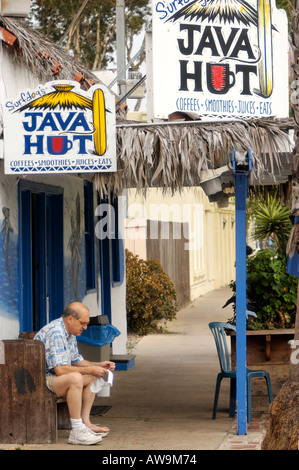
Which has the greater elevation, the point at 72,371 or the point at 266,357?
the point at 72,371

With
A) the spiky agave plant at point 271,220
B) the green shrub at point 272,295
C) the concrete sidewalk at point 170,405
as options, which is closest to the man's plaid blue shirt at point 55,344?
the concrete sidewalk at point 170,405

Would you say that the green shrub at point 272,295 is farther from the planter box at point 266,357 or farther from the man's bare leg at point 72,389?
the man's bare leg at point 72,389

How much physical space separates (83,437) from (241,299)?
189cm

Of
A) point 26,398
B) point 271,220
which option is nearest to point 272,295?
point 26,398

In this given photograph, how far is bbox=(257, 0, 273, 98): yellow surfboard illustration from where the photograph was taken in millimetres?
9141

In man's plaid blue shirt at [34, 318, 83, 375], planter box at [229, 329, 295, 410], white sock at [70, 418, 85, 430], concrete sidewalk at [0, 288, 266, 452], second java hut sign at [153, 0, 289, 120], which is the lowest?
concrete sidewalk at [0, 288, 266, 452]

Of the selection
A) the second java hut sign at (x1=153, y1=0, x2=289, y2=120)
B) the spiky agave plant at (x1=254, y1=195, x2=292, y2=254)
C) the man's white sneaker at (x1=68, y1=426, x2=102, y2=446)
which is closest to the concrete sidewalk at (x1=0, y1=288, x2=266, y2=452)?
the man's white sneaker at (x1=68, y1=426, x2=102, y2=446)

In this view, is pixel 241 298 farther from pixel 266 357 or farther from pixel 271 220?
pixel 271 220

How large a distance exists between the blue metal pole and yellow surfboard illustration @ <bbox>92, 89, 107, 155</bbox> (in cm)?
126

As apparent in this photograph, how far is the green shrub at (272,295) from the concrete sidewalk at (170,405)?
102 cm

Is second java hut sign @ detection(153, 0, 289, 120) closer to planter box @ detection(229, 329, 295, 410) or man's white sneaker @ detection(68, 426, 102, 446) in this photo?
planter box @ detection(229, 329, 295, 410)

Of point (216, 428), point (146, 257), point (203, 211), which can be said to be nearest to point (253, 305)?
point (216, 428)

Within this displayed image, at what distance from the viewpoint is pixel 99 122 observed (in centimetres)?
751

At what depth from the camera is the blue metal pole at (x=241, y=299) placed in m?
7.67
